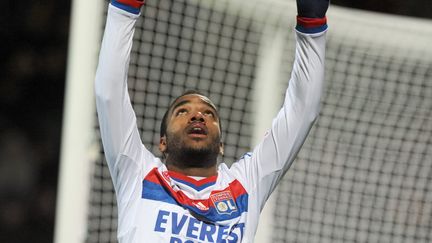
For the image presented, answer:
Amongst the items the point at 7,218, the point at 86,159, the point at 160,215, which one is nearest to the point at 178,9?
the point at 86,159

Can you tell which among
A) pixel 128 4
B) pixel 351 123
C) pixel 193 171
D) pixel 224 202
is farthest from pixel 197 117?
pixel 351 123

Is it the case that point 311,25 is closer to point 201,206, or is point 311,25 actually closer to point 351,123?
point 201,206

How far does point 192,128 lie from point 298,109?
357 millimetres

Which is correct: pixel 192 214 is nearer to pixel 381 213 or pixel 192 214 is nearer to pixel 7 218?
pixel 381 213

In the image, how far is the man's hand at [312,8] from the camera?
3.17 meters

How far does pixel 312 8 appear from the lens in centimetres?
317

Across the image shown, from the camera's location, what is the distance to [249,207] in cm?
325

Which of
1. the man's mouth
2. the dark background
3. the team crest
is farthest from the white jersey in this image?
the dark background

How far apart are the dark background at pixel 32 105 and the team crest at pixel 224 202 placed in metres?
4.63

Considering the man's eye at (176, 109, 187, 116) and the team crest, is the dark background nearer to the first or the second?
the man's eye at (176, 109, 187, 116)

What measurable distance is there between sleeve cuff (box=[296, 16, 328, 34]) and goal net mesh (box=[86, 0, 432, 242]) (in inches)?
55.4

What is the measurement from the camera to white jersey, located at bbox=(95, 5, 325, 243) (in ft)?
10.2

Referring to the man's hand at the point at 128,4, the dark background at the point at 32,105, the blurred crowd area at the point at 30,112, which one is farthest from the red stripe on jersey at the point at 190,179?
the blurred crowd area at the point at 30,112

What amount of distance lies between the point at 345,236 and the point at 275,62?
93cm
